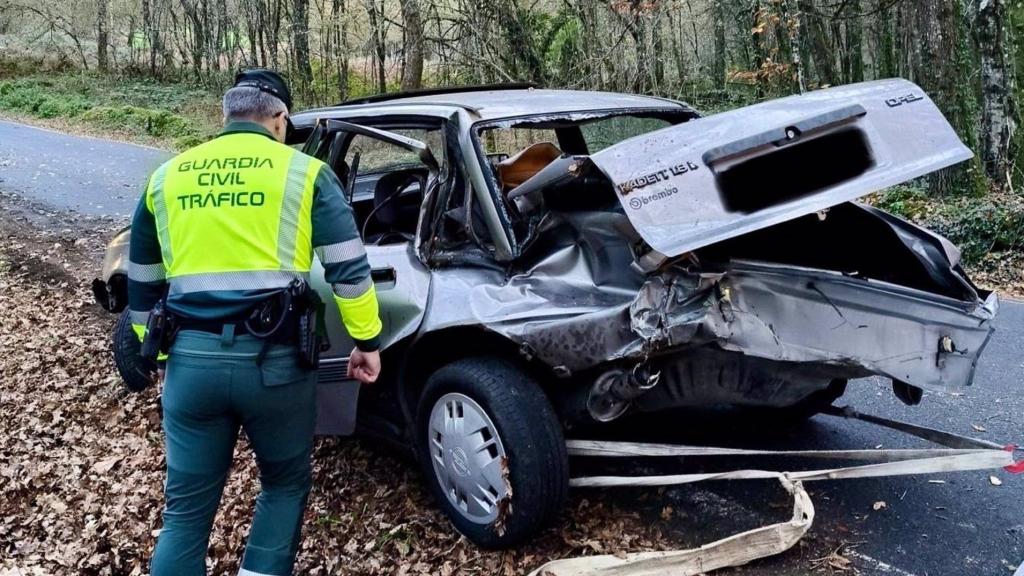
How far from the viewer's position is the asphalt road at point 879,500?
3211mm

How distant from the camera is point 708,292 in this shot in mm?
2916

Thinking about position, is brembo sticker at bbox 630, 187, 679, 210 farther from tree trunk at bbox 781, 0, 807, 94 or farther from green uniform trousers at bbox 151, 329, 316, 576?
tree trunk at bbox 781, 0, 807, 94

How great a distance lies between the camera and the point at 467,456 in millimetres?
3334

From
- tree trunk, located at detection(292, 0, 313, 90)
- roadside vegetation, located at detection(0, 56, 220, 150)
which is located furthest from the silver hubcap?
tree trunk, located at detection(292, 0, 313, 90)

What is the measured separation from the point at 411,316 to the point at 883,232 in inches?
79.1

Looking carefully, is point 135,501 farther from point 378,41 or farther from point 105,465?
point 378,41

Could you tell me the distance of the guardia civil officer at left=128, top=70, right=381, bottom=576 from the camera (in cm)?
274

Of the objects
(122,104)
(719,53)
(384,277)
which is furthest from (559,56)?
(122,104)

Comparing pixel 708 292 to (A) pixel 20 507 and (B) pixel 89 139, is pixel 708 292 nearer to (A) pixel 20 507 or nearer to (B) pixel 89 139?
(A) pixel 20 507

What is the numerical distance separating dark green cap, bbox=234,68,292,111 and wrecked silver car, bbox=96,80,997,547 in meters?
0.65

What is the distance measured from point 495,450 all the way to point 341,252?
100 cm

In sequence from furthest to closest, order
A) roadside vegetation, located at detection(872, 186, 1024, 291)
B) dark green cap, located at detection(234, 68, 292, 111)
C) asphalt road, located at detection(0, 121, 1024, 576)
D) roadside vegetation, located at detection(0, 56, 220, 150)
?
roadside vegetation, located at detection(0, 56, 220, 150)
roadside vegetation, located at detection(872, 186, 1024, 291)
asphalt road, located at detection(0, 121, 1024, 576)
dark green cap, located at detection(234, 68, 292, 111)

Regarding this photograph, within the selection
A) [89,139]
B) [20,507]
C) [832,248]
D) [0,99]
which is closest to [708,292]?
[832,248]

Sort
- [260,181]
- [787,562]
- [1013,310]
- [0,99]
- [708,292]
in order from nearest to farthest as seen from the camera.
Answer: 1. [260,181]
2. [708,292]
3. [787,562]
4. [1013,310]
5. [0,99]
